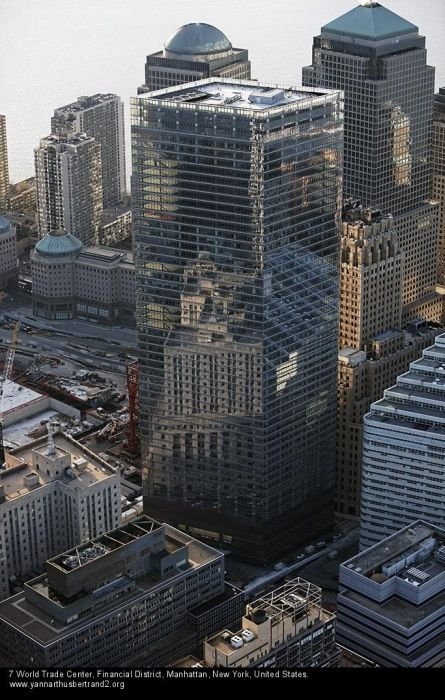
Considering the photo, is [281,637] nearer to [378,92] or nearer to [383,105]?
[378,92]

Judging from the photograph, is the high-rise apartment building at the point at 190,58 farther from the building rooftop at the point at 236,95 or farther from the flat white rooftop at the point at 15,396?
the building rooftop at the point at 236,95

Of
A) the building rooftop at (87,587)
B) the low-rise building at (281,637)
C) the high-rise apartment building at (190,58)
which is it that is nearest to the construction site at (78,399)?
the building rooftop at (87,587)

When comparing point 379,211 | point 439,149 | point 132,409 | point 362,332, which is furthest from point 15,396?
point 439,149

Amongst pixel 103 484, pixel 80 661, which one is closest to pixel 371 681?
pixel 80 661

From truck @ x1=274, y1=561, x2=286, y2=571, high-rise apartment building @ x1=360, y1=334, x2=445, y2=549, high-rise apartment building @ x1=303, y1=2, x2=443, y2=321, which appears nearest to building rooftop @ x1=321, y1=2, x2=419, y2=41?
high-rise apartment building @ x1=303, y1=2, x2=443, y2=321

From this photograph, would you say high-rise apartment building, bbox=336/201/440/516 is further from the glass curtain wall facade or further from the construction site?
the construction site
